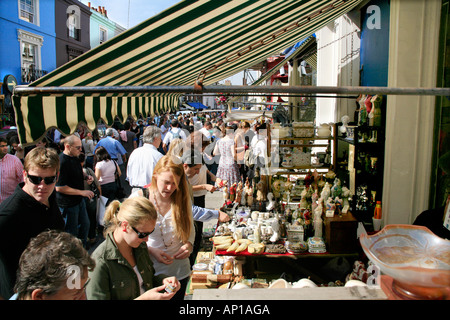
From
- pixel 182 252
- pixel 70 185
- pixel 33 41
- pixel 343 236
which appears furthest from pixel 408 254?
pixel 33 41

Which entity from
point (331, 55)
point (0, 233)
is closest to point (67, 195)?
point (0, 233)

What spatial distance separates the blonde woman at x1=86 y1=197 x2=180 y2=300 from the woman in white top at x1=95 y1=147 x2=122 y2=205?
12.2 feet

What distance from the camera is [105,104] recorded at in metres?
3.01

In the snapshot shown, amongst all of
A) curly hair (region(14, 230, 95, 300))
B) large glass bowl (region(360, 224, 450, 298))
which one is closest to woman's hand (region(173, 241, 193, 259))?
curly hair (region(14, 230, 95, 300))

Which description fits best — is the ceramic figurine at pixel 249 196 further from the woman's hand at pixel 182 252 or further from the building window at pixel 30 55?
the building window at pixel 30 55

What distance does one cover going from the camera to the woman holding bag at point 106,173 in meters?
5.69

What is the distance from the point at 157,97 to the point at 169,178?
8.40ft

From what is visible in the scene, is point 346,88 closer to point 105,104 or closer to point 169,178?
point 169,178

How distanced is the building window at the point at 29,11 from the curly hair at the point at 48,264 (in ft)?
58.3

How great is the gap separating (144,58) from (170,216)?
141 centimetres

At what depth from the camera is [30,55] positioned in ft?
52.9

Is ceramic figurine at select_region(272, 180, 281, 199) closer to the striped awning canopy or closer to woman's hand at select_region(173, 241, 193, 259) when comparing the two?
the striped awning canopy

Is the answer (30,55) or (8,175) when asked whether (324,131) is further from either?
(30,55)

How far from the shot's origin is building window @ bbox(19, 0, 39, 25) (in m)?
A: 15.4
